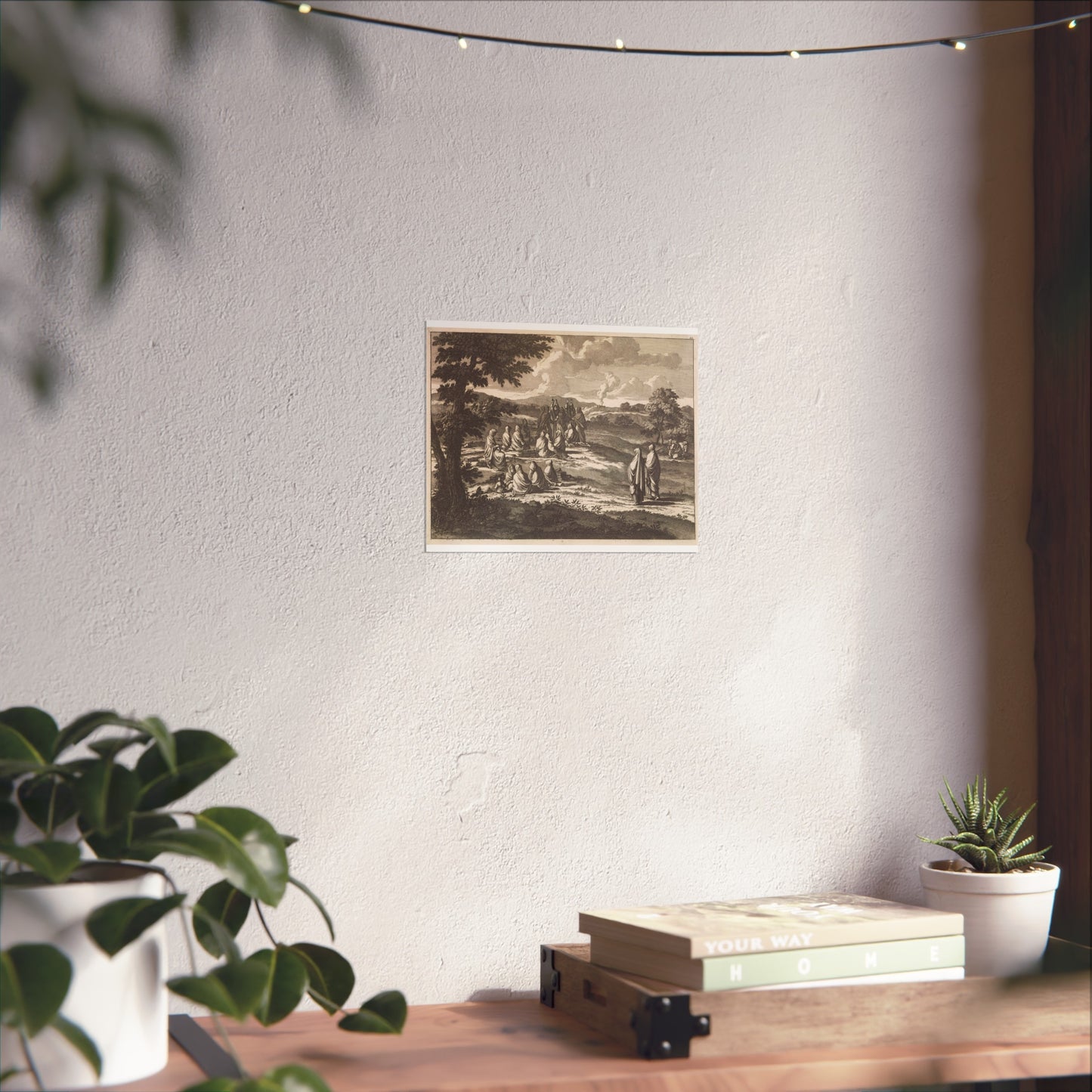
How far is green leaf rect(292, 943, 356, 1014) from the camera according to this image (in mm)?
1076

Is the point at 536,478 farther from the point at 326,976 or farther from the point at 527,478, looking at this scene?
the point at 326,976

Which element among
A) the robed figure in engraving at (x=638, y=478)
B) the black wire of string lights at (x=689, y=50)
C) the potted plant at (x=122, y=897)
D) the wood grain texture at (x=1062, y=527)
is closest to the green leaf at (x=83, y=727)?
the potted plant at (x=122, y=897)

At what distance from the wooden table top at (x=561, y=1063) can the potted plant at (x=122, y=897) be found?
0.16ft

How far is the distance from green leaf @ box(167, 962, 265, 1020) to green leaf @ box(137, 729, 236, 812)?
156 mm

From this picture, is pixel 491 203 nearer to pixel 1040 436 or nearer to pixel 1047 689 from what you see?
pixel 1040 436

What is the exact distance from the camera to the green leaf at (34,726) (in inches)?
39.6

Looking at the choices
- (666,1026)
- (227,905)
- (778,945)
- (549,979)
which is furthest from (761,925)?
(227,905)

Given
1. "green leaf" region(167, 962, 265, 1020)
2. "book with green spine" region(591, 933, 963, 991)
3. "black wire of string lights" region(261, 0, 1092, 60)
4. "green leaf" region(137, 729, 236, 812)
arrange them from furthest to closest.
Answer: "black wire of string lights" region(261, 0, 1092, 60) → "book with green spine" region(591, 933, 963, 991) → "green leaf" region(137, 729, 236, 812) → "green leaf" region(167, 962, 265, 1020)

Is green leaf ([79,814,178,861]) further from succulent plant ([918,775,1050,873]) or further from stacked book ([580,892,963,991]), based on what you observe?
succulent plant ([918,775,1050,873])

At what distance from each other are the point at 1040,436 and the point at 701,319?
1.54 feet

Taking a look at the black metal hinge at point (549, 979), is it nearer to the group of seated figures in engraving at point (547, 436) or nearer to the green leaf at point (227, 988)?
the green leaf at point (227, 988)

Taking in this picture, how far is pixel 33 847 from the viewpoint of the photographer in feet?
2.86

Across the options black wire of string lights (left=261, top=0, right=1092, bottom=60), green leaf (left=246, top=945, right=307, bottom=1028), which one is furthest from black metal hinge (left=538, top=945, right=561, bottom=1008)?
black wire of string lights (left=261, top=0, right=1092, bottom=60)

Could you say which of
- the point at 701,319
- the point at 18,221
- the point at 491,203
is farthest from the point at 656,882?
the point at 18,221
